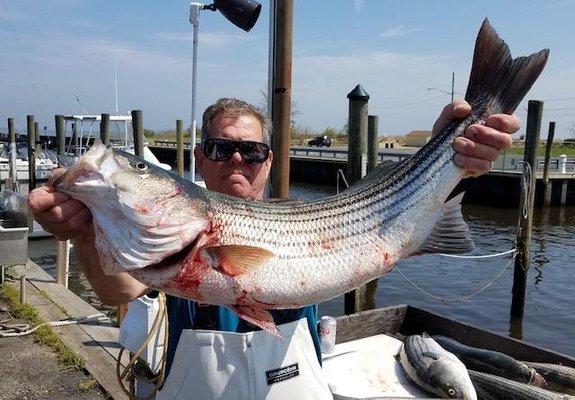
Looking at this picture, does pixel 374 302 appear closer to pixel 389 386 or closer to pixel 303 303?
pixel 389 386

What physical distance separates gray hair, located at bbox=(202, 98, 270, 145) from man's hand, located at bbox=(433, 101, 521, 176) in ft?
3.78

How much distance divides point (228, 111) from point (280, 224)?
3.34 feet

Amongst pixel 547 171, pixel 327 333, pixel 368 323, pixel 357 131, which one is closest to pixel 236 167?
pixel 327 333

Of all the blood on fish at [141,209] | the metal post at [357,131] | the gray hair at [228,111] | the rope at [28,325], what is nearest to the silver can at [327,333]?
the metal post at [357,131]

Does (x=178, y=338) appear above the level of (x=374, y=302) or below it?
above

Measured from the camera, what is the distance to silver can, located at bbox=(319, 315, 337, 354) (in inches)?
238

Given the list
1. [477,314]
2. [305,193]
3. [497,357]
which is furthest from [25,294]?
[305,193]

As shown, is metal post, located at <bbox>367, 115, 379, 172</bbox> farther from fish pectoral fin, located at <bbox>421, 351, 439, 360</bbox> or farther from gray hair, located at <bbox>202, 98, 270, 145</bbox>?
gray hair, located at <bbox>202, 98, 270, 145</bbox>

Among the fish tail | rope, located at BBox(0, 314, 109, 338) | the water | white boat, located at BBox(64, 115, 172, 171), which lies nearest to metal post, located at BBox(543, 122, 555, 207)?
the water

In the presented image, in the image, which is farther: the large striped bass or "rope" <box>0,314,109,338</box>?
"rope" <box>0,314,109,338</box>

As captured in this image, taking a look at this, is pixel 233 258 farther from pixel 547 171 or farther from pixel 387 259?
pixel 547 171

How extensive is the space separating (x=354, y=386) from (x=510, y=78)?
12.3 feet

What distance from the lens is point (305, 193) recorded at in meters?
33.2

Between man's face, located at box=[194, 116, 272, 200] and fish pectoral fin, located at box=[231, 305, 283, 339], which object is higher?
man's face, located at box=[194, 116, 272, 200]
